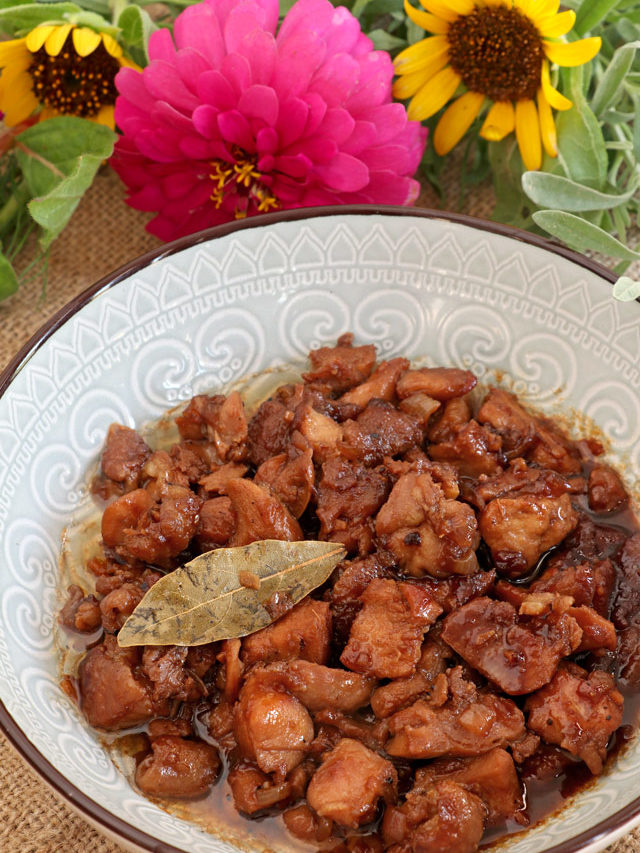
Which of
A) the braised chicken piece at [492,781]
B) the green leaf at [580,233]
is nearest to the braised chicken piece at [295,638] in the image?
the braised chicken piece at [492,781]

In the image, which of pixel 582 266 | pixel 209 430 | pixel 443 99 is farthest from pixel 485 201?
pixel 209 430

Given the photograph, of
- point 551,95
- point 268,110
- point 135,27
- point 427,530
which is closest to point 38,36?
point 135,27

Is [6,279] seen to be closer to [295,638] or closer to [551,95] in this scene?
[295,638]

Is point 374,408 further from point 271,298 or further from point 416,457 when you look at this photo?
point 271,298

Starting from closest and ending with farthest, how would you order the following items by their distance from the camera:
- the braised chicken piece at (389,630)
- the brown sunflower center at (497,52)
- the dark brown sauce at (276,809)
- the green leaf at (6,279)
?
the dark brown sauce at (276,809)
the braised chicken piece at (389,630)
the brown sunflower center at (497,52)
the green leaf at (6,279)

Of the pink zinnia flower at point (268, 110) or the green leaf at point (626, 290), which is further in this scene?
the pink zinnia flower at point (268, 110)

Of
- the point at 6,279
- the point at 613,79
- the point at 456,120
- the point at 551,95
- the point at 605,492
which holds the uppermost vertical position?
the point at 613,79

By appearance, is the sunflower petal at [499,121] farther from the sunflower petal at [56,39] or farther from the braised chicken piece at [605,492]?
the sunflower petal at [56,39]
